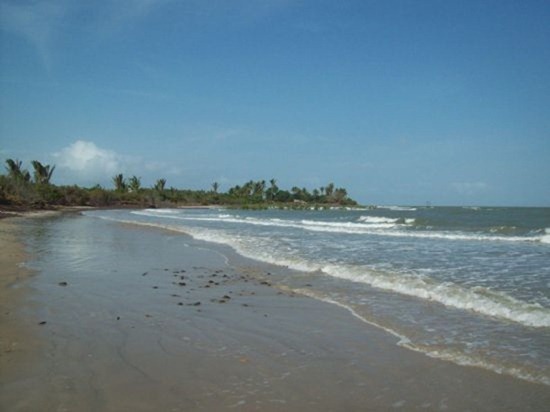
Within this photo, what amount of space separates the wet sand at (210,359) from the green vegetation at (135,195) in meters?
55.6

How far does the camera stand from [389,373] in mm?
4832

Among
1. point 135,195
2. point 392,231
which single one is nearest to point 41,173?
point 135,195

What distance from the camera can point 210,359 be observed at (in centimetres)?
512

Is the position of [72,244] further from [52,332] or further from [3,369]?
[3,369]

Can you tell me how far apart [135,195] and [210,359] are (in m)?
109

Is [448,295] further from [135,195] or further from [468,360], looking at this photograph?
[135,195]

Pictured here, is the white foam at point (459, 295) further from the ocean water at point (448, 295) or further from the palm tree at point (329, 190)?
the palm tree at point (329, 190)

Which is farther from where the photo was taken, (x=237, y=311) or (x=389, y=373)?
(x=237, y=311)

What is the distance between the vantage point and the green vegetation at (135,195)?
6112 centimetres

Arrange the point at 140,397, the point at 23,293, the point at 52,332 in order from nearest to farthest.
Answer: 1. the point at 140,397
2. the point at 52,332
3. the point at 23,293

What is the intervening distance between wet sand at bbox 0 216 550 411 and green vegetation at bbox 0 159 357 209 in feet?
183

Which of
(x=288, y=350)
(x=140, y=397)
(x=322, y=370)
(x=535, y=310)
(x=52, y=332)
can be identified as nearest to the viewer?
(x=140, y=397)

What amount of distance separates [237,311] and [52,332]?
9.69 feet

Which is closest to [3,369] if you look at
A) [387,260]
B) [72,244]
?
[387,260]
